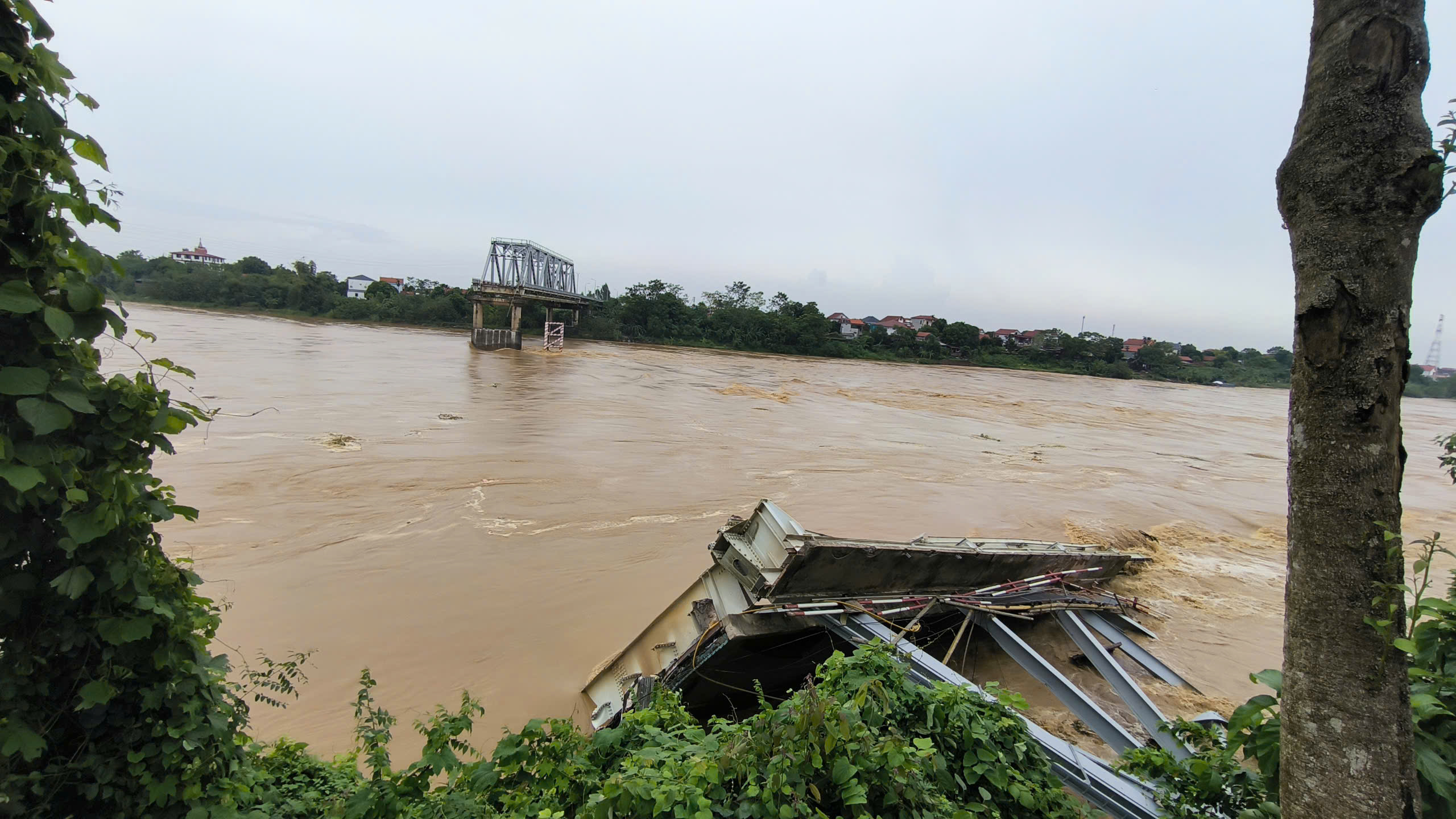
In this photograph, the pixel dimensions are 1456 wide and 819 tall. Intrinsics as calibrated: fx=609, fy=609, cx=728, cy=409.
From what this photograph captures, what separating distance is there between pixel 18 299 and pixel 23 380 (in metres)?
0.22

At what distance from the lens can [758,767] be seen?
A: 2.25 meters

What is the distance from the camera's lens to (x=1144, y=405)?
40062 millimetres

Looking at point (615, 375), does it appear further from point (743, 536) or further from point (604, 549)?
point (743, 536)

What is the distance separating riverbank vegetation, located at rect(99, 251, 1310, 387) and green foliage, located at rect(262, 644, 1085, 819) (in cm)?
6476

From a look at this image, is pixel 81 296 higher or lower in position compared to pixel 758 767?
higher

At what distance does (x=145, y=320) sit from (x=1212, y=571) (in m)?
54.9

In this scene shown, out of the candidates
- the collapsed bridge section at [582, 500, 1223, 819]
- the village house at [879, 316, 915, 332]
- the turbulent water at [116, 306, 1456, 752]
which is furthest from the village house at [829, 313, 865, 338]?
the collapsed bridge section at [582, 500, 1223, 819]

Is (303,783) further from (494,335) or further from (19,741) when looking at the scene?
(494,335)

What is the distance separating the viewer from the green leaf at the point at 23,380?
159 cm

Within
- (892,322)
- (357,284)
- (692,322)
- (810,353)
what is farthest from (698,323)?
(357,284)

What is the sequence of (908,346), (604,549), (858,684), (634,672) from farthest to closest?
(908,346) → (604,549) → (634,672) → (858,684)

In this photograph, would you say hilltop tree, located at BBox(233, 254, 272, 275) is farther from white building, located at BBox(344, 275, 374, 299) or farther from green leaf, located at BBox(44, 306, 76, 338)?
green leaf, located at BBox(44, 306, 76, 338)

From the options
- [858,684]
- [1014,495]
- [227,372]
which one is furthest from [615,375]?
[858,684]

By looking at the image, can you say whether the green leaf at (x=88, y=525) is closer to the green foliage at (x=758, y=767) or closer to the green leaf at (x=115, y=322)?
the green leaf at (x=115, y=322)
